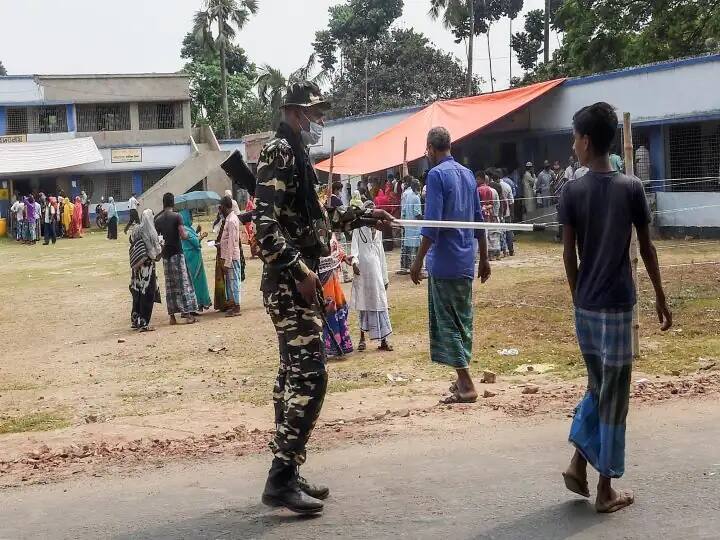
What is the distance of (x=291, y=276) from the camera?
4438 millimetres

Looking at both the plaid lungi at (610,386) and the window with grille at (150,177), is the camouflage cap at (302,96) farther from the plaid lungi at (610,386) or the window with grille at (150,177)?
the window with grille at (150,177)

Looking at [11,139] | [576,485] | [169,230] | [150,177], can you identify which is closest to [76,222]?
[11,139]

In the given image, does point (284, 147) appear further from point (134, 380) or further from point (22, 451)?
point (134, 380)


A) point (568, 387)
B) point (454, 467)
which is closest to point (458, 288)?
point (568, 387)

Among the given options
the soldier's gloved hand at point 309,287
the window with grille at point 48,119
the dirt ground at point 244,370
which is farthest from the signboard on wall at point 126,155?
the soldier's gloved hand at point 309,287

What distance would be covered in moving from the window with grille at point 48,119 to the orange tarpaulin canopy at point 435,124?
24.7 metres

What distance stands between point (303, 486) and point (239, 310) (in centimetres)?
926

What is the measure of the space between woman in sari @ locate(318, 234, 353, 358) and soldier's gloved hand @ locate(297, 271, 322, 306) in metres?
4.38

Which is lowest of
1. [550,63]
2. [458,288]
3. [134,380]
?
[134,380]

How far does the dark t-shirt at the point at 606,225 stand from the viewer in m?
4.17

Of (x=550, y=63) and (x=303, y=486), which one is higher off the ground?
(x=550, y=63)

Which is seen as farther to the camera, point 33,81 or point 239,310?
point 33,81

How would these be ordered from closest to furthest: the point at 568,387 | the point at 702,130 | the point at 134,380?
the point at 568,387, the point at 134,380, the point at 702,130

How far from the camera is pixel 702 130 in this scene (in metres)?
20.7
